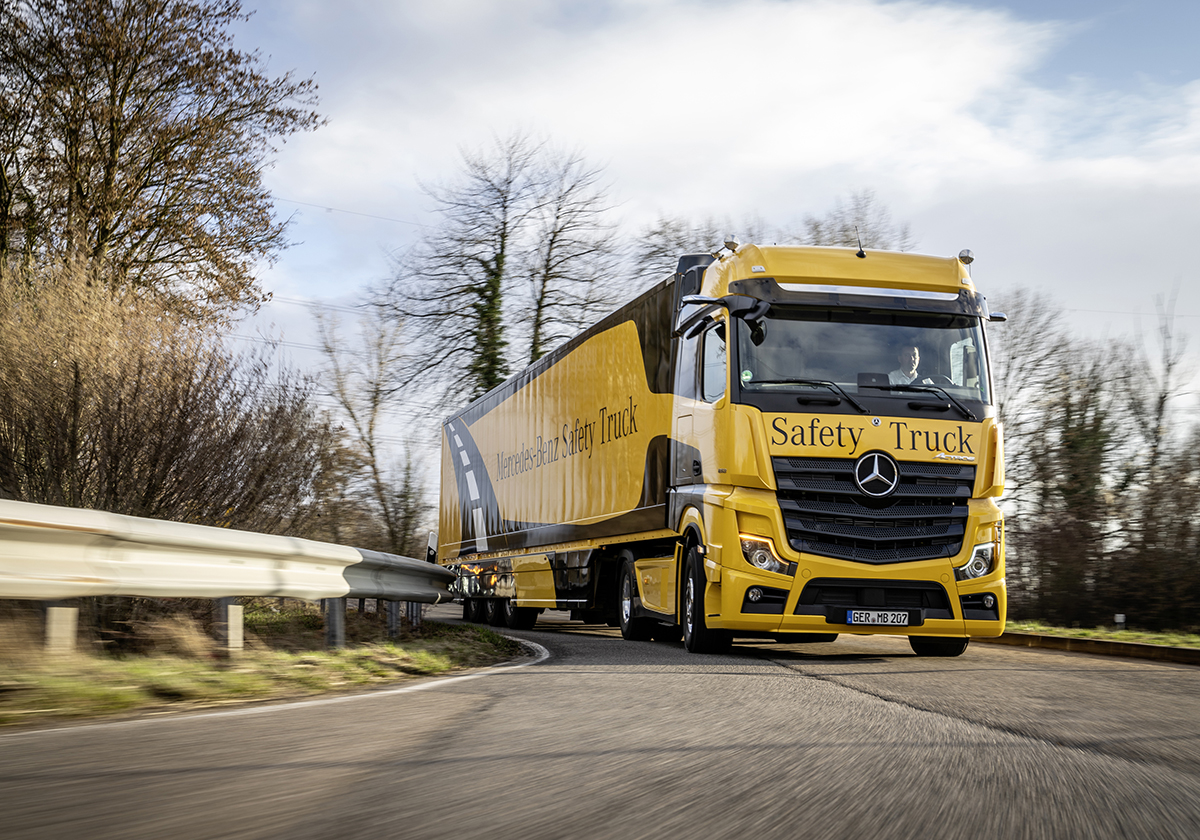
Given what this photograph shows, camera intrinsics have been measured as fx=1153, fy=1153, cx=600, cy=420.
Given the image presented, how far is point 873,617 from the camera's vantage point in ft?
34.2

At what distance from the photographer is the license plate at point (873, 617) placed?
10.4 metres

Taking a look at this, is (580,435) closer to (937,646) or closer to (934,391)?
(937,646)

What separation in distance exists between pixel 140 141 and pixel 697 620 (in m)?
14.7

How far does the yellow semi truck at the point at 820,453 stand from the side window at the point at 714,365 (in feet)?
0.08

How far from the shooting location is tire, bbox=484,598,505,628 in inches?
801

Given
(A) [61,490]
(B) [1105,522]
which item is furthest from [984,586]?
(A) [61,490]

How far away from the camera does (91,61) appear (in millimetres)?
19766

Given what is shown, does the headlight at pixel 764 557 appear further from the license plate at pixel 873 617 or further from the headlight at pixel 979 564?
the headlight at pixel 979 564

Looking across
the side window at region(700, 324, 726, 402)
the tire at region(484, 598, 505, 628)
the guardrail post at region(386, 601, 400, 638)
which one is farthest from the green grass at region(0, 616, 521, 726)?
→ the tire at region(484, 598, 505, 628)

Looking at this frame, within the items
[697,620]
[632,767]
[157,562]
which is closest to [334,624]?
[157,562]

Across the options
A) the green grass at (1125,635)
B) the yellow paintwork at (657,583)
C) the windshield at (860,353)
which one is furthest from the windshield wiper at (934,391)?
the green grass at (1125,635)

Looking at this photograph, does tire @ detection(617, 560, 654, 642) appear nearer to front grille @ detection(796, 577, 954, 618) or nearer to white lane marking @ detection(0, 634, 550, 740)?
front grille @ detection(796, 577, 954, 618)

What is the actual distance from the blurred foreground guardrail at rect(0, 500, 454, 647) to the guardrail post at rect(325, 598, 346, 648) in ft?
0.03

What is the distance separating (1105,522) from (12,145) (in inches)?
747
